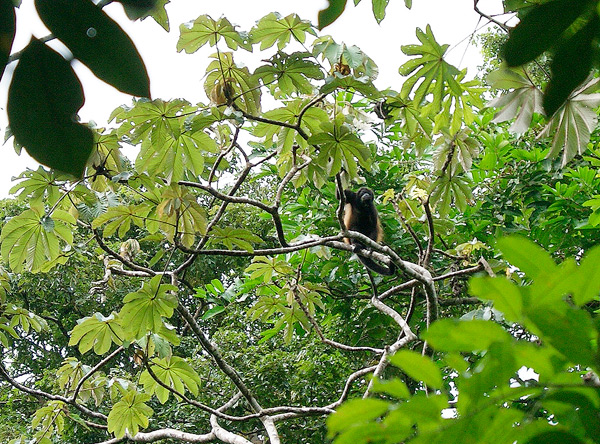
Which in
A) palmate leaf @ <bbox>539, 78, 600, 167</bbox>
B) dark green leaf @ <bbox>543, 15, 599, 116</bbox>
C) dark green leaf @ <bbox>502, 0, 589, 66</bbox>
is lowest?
dark green leaf @ <bbox>543, 15, 599, 116</bbox>

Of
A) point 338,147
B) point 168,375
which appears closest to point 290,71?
point 338,147

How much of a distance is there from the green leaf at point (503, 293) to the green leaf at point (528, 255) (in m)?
0.03

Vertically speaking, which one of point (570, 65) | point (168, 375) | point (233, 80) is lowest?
point (570, 65)

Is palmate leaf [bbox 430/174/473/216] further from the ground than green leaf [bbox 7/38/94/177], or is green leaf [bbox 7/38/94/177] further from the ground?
palmate leaf [bbox 430/174/473/216]

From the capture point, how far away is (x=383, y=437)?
43cm

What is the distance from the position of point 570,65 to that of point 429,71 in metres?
1.81

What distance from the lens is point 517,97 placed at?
205 centimetres

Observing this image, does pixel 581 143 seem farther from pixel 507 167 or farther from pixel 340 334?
pixel 340 334

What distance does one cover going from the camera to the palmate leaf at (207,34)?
95.0 inches

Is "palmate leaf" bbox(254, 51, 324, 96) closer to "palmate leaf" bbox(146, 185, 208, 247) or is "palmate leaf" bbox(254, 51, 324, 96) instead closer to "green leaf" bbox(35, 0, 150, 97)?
"palmate leaf" bbox(146, 185, 208, 247)

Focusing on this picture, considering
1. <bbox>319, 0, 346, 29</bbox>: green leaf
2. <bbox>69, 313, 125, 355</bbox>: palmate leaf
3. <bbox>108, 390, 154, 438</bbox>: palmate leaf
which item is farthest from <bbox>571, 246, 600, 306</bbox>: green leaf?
<bbox>108, 390, 154, 438</bbox>: palmate leaf

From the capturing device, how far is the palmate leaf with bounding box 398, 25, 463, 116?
2.22 m

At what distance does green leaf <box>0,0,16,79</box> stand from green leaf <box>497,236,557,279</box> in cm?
42

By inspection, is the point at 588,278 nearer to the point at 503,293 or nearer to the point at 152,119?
the point at 503,293
